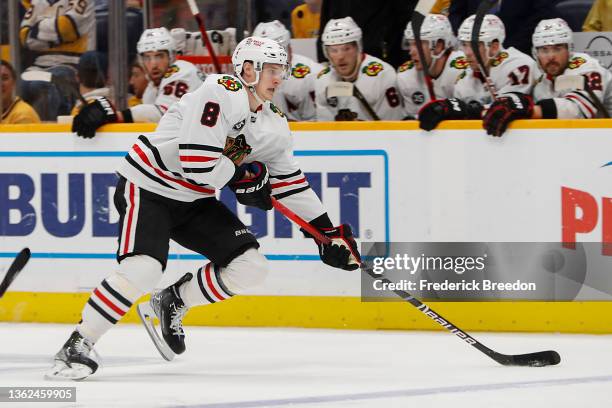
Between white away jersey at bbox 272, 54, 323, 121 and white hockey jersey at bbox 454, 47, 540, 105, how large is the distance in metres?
0.73

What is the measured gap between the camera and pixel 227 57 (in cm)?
617

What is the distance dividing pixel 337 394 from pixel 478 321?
148 centimetres

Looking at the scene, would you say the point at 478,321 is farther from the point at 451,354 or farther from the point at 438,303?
the point at 451,354

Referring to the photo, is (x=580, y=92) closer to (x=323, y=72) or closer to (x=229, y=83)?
(x=323, y=72)

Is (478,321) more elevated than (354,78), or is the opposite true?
(354,78)

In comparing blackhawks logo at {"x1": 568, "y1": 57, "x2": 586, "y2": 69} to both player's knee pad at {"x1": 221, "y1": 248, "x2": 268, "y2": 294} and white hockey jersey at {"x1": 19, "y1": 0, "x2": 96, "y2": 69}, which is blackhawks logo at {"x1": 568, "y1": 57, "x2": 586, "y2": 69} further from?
white hockey jersey at {"x1": 19, "y1": 0, "x2": 96, "y2": 69}

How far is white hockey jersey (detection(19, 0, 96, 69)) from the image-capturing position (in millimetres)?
6121

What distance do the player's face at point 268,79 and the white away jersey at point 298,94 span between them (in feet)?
5.71

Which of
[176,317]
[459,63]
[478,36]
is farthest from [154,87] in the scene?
[176,317]

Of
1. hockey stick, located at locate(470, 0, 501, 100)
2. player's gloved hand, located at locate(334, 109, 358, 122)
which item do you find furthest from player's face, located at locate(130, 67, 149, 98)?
hockey stick, located at locate(470, 0, 501, 100)

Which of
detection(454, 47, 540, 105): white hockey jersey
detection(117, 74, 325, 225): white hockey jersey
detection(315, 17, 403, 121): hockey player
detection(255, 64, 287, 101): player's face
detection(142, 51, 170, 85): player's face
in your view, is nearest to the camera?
detection(117, 74, 325, 225): white hockey jersey

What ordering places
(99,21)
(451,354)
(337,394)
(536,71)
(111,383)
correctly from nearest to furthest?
(337,394)
(111,383)
(451,354)
(536,71)
(99,21)

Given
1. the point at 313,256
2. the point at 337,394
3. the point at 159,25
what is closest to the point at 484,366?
the point at 337,394

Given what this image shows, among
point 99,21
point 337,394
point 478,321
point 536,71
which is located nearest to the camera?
point 337,394
